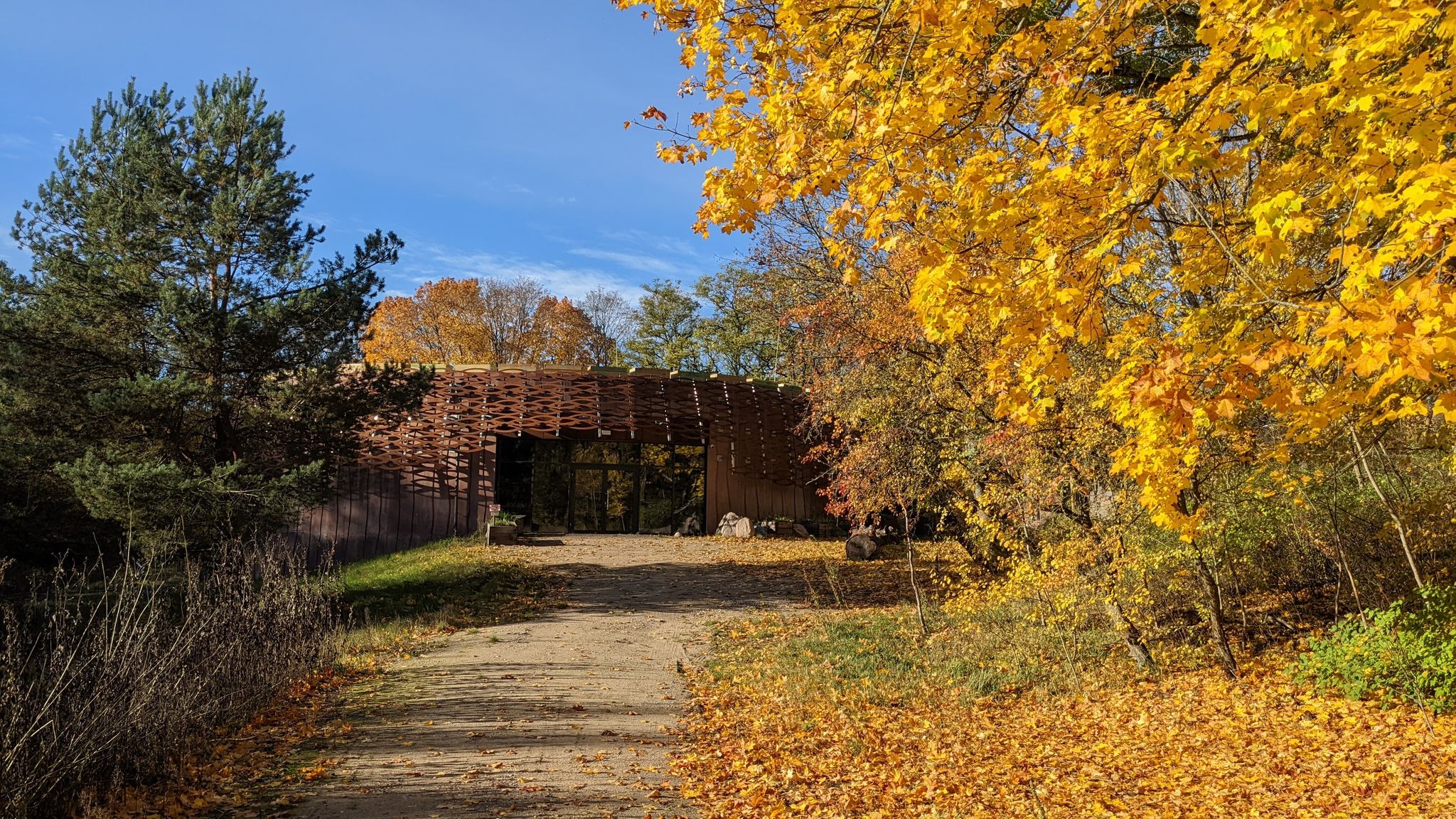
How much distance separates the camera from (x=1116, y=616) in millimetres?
8805

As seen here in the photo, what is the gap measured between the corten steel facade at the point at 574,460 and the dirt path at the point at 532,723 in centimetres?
922

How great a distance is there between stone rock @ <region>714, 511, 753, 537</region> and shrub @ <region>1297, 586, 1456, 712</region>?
1602 centimetres

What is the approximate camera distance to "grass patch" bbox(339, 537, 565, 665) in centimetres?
1166

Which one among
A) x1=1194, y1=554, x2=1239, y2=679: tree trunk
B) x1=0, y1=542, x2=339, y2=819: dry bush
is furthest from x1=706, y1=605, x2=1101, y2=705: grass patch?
x1=0, y1=542, x2=339, y2=819: dry bush

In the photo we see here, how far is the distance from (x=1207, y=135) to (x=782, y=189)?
2.06 meters

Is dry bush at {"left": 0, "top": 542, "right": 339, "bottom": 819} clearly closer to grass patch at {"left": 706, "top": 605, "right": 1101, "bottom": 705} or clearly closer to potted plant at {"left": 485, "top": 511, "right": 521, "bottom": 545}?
grass patch at {"left": 706, "top": 605, "right": 1101, "bottom": 705}

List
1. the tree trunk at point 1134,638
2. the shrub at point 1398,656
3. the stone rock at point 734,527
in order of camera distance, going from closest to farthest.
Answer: the shrub at point 1398,656
the tree trunk at point 1134,638
the stone rock at point 734,527

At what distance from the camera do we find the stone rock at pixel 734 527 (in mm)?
23016

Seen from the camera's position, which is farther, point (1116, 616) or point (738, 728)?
point (1116, 616)

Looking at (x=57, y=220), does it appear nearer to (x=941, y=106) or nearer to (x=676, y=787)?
(x=676, y=787)

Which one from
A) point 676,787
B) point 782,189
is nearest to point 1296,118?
point 782,189

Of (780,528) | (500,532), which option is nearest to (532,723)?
(500,532)

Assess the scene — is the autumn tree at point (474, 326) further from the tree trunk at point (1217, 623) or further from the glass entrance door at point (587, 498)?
the tree trunk at point (1217, 623)

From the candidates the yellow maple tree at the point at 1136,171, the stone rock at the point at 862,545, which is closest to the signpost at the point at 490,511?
the stone rock at the point at 862,545
